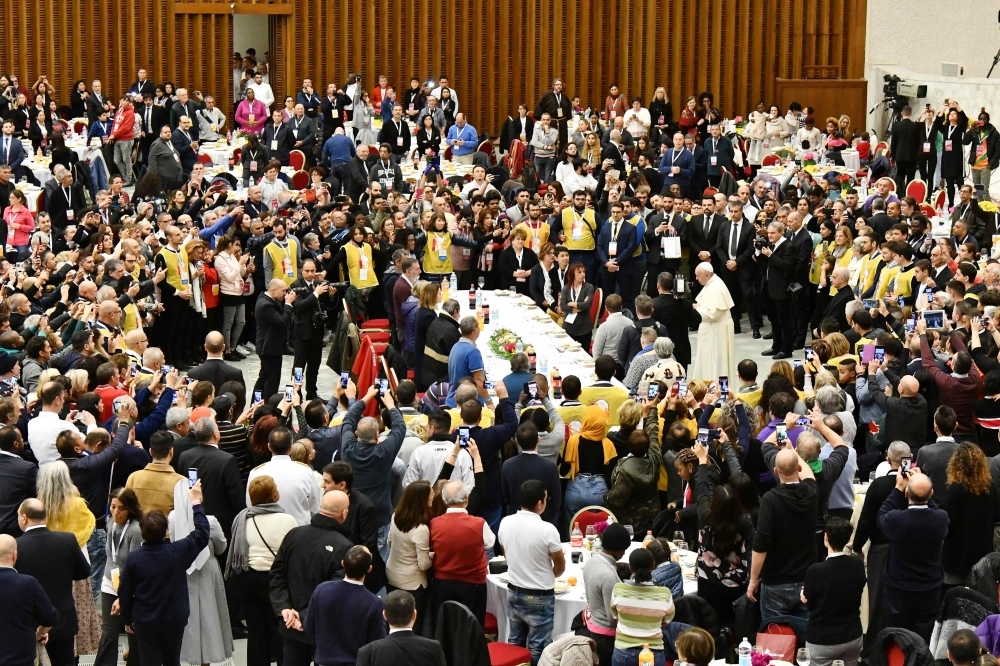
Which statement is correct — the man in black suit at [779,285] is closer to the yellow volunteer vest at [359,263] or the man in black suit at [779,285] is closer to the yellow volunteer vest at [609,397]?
the yellow volunteer vest at [359,263]

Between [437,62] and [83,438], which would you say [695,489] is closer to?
[83,438]

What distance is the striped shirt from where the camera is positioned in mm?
7410

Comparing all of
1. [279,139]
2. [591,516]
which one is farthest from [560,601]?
[279,139]

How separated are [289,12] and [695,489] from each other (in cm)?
1888

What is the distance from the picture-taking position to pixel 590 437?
9969 millimetres

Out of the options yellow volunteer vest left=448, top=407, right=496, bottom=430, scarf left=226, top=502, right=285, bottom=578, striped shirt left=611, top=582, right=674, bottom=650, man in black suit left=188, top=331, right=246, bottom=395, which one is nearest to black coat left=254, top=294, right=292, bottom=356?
man in black suit left=188, top=331, right=246, bottom=395

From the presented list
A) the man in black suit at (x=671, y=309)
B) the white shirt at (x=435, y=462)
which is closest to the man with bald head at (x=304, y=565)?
the white shirt at (x=435, y=462)

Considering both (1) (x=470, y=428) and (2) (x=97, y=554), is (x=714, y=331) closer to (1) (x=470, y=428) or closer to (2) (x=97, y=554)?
(1) (x=470, y=428)

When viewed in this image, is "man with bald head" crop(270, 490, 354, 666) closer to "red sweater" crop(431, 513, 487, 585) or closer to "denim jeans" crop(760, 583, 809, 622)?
"red sweater" crop(431, 513, 487, 585)

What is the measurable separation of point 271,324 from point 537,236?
3619 millimetres

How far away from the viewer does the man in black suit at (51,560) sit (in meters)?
7.78

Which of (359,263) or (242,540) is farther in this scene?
(359,263)

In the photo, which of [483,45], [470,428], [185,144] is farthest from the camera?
[483,45]

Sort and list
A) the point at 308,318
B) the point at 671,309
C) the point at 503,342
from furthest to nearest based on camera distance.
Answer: the point at 671,309 < the point at 308,318 < the point at 503,342
